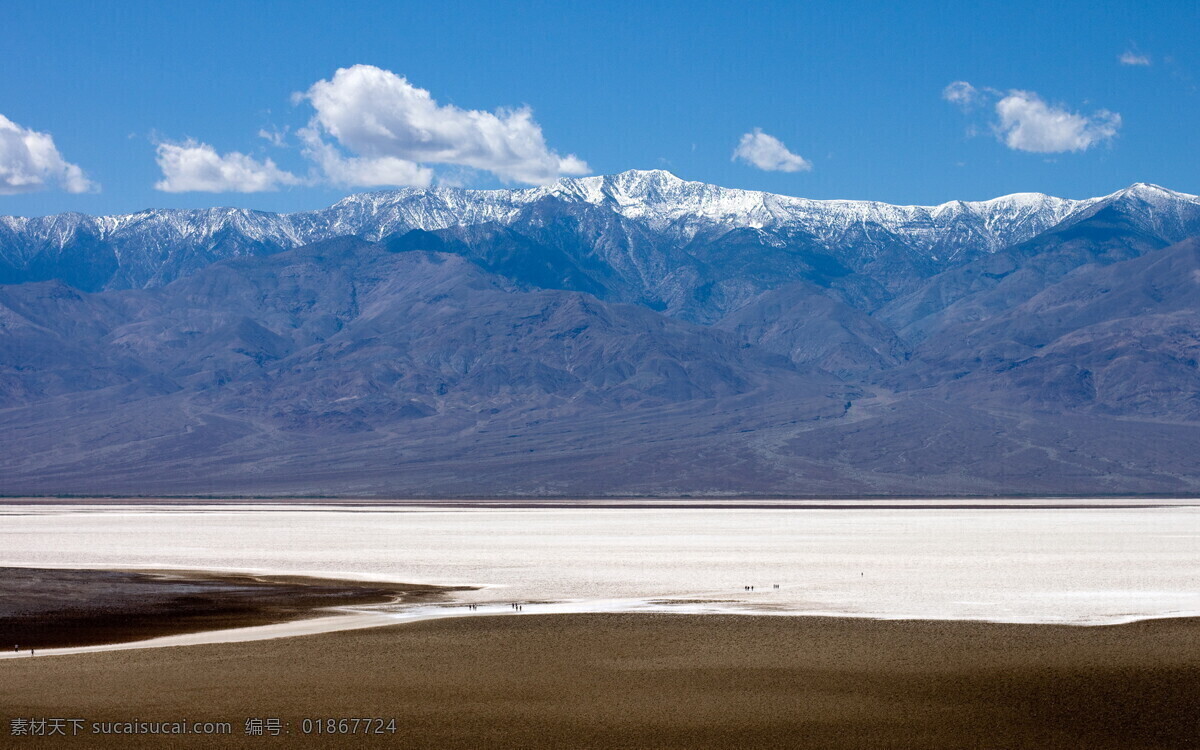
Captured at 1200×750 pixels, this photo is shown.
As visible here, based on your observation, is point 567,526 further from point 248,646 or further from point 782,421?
point 782,421

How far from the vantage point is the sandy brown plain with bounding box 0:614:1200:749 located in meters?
19.8

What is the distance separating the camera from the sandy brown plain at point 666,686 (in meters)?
19.8

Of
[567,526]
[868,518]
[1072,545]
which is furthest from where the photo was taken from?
[868,518]

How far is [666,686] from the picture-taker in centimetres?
2308

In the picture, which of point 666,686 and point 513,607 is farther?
point 513,607

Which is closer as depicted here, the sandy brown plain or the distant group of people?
the sandy brown plain

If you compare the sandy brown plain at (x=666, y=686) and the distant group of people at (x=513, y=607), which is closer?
the sandy brown plain at (x=666, y=686)

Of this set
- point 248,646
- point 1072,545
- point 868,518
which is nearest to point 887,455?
point 868,518

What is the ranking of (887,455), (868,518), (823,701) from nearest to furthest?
(823,701)
(868,518)
(887,455)

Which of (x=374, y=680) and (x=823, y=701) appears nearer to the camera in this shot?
(x=823, y=701)

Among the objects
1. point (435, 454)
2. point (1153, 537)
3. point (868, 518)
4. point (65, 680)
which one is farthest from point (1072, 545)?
point (435, 454)

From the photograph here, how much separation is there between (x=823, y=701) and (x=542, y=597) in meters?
15.7

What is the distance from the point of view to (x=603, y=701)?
21906 millimetres

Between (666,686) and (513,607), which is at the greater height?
(513,607)
